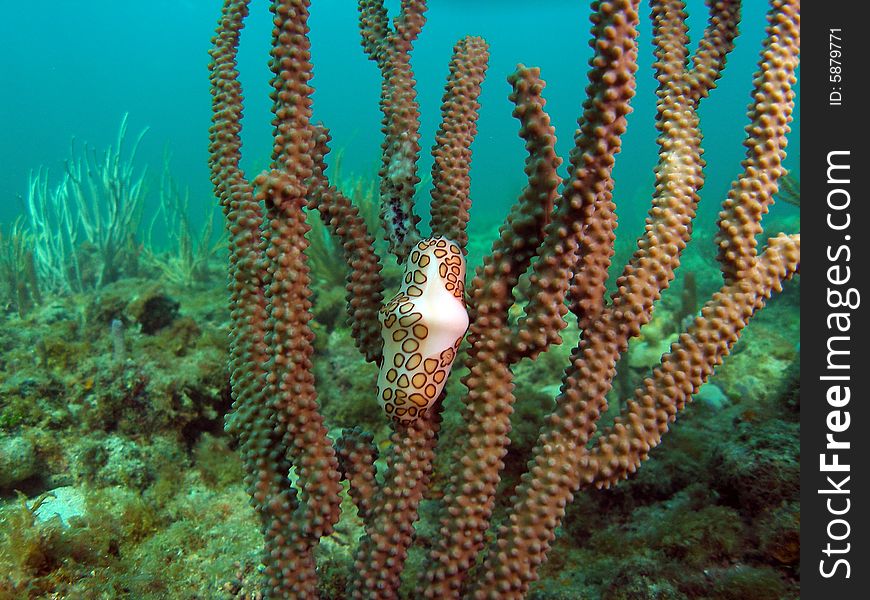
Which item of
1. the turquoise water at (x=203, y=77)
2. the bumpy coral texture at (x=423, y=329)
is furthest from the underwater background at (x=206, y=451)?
the turquoise water at (x=203, y=77)

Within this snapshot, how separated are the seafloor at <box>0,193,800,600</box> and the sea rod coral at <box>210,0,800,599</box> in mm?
836

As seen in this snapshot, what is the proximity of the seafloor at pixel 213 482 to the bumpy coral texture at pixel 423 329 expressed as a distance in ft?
4.58

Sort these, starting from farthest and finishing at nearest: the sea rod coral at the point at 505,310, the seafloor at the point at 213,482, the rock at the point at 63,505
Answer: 1. the rock at the point at 63,505
2. the seafloor at the point at 213,482
3. the sea rod coral at the point at 505,310

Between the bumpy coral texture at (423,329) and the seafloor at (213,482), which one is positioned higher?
the bumpy coral texture at (423,329)

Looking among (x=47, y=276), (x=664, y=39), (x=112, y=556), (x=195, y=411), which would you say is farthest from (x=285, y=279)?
(x=47, y=276)

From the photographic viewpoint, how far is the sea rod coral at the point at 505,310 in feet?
6.39

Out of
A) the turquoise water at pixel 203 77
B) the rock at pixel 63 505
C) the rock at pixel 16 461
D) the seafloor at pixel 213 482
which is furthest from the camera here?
the turquoise water at pixel 203 77

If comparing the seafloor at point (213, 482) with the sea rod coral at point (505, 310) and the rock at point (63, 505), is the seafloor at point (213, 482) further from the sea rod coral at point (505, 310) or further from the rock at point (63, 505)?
the sea rod coral at point (505, 310)

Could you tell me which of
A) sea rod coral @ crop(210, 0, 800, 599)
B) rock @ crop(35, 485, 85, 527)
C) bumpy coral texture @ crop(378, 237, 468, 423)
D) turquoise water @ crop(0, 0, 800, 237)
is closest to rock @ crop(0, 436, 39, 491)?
rock @ crop(35, 485, 85, 527)

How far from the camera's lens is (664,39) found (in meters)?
2.28

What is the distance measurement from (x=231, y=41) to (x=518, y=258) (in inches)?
79.3

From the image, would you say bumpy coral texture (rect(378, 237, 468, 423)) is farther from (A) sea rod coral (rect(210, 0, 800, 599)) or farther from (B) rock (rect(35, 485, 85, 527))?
(B) rock (rect(35, 485, 85, 527))

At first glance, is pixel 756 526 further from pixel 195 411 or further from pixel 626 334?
pixel 195 411

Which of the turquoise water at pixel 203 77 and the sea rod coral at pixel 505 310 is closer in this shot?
the sea rod coral at pixel 505 310
